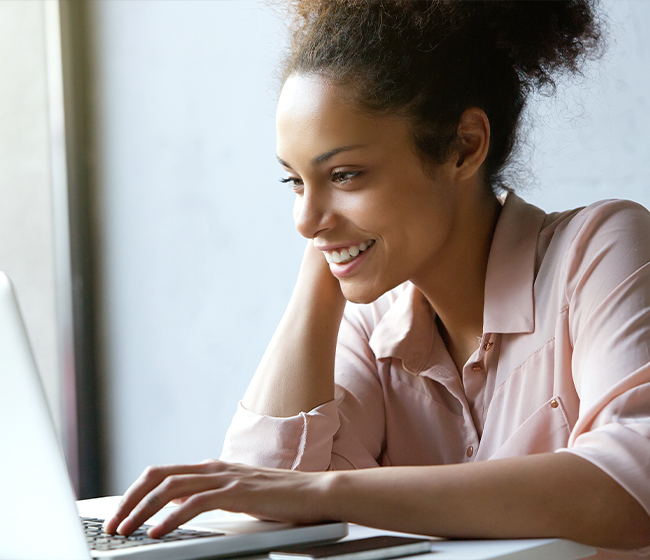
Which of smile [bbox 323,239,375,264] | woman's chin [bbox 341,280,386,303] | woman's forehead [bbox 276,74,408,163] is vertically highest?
woman's forehead [bbox 276,74,408,163]

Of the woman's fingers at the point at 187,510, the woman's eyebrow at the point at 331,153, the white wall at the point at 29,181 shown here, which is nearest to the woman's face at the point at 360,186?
the woman's eyebrow at the point at 331,153

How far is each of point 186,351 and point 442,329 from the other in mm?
1357

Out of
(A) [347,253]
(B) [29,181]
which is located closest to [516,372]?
(A) [347,253]

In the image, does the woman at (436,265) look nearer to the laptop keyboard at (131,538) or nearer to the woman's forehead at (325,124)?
the woman's forehead at (325,124)

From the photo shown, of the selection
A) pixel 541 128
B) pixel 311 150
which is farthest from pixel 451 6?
pixel 541 128

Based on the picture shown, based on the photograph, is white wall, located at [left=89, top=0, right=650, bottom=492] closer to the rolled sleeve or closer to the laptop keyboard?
the rolled sleeve

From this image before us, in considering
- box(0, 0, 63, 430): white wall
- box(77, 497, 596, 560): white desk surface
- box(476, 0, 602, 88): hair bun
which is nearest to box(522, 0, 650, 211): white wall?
box(476, 0, 602, 88): hair bun

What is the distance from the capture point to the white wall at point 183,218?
2.37 m

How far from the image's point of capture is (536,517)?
0.84 metres

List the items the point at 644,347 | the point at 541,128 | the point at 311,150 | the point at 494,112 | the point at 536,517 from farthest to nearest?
the point at 541,128
the point at 494,112
the point at 311,150
the point at 644,347
the point at 536,517

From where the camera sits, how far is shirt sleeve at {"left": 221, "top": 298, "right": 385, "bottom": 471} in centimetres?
126

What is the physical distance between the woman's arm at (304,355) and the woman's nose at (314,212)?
0.16 meters

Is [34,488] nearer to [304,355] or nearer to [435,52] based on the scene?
[304,355]

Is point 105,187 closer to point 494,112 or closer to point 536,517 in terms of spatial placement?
point 494,112
